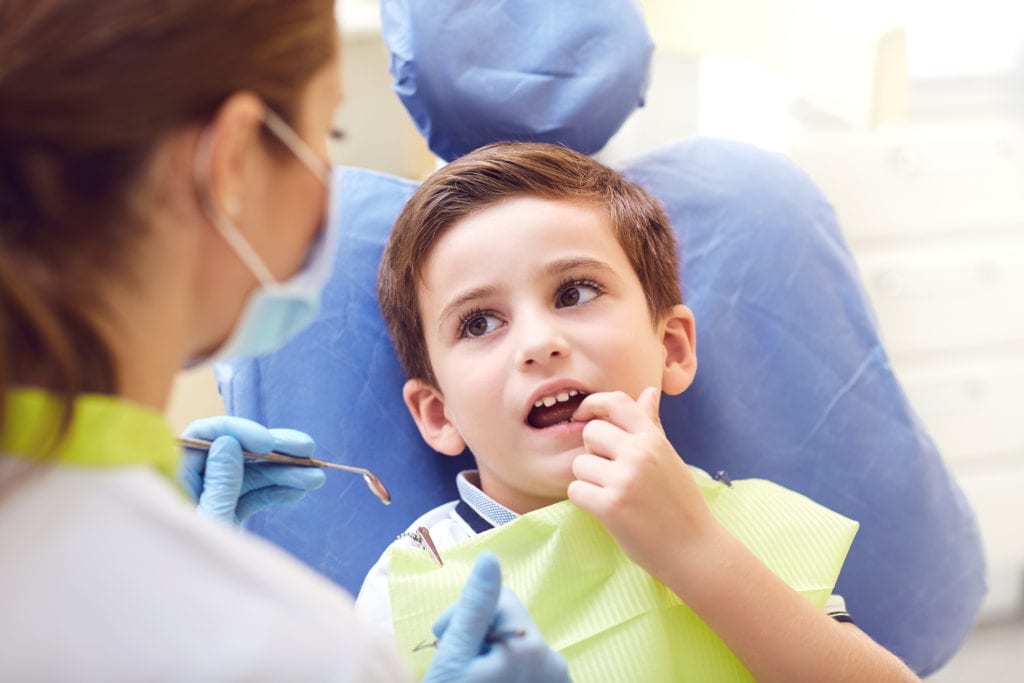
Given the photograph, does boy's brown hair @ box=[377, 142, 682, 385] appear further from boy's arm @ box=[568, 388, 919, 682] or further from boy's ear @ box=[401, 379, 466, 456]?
boy's arm @ box=[568, 388, 919, 682]

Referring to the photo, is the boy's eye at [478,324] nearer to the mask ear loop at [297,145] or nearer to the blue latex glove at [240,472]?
the blue latex glove at [240,472]

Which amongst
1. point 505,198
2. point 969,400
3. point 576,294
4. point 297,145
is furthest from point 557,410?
point 969,400

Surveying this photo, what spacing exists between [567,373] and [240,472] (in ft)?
1.26

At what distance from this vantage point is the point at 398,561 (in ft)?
3.85

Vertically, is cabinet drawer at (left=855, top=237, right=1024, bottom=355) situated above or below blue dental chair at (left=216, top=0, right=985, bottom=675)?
below

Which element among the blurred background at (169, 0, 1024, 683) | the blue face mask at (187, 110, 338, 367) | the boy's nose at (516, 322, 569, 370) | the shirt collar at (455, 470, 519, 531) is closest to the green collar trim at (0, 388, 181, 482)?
the blue face mask at (187, 110, 338, 367)

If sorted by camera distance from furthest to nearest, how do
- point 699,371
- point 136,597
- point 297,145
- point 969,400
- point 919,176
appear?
1. point 969,400
2. point 919,176
3. point 699,371
4. point 297,145
5. point 136,597

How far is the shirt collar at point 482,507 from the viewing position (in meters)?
1.26

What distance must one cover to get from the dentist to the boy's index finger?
0.44 m

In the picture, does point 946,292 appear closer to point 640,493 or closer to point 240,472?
point 640,493

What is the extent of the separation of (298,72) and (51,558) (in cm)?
37

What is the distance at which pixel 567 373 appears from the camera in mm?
1161

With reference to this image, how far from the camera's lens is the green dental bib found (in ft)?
3.68

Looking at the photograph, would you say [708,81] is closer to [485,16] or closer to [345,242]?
[485,16]
